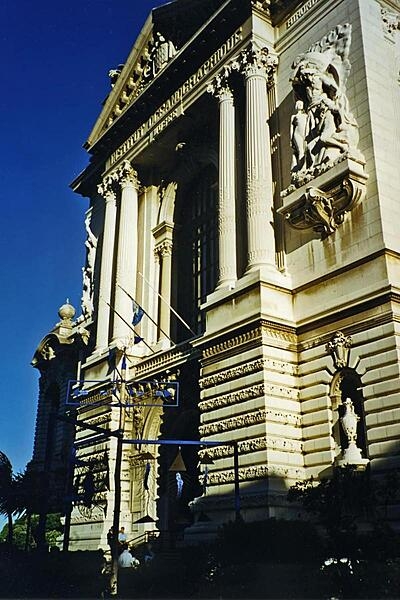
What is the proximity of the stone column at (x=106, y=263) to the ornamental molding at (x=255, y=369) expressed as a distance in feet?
38.3

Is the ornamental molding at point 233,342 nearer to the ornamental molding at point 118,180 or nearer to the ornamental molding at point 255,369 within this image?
the ornamental molding at point 255,369

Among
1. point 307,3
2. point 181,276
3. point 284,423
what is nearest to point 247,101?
point 307,3

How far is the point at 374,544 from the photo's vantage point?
1625 centimetres

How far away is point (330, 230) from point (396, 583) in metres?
11.8

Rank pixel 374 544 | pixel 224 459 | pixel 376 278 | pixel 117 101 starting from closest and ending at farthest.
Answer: pixel 374 544 < pixel 376 278 < pixel 224 459 < pixel 117 101

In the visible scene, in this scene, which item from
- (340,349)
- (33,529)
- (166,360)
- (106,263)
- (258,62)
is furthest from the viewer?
(33,529)

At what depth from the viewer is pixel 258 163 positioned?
1001 inches

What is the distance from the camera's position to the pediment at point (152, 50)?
33.2 m

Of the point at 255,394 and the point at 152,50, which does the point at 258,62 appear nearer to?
the point at 152,50

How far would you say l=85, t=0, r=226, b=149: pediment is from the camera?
109 feet

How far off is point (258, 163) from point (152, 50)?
47.9 ft

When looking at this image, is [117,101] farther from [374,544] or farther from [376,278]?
[374,544]

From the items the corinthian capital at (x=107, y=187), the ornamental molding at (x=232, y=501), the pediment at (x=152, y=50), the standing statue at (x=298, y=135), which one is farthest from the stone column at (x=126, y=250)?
the standing statue at (x=298, y=135)

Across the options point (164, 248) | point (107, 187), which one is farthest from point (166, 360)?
point (107, 187)
